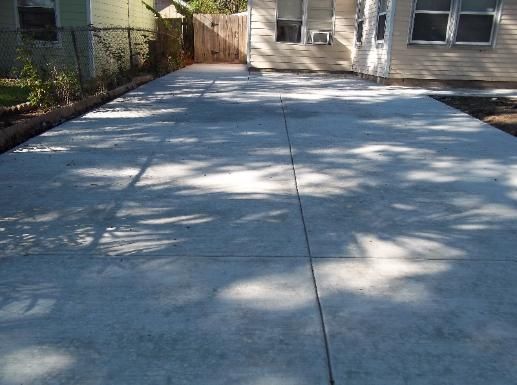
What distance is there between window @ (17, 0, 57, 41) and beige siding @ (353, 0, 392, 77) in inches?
318

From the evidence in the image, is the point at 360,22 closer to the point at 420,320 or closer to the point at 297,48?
the point at 297,48

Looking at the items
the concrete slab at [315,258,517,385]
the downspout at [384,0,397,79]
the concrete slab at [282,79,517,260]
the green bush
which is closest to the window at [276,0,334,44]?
the downspout at [384,0,397,79]

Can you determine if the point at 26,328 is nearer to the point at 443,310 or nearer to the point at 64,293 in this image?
the point at 64,293

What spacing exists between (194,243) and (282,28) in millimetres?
12708

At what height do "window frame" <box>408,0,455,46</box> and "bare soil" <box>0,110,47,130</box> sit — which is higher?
"window frame" <box>408,0,455,46</box>

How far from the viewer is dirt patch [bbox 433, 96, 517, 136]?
722cm

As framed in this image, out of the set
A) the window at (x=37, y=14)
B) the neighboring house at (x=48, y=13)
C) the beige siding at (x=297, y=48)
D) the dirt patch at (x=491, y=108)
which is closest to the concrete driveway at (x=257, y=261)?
the dirt patch at (x=491, y=108)

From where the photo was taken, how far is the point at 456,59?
11531 mm

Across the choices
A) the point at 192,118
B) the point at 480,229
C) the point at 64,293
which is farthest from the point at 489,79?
the point at 64,293

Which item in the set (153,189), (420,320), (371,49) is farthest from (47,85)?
(371,49)

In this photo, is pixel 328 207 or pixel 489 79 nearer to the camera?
pixel 328 207

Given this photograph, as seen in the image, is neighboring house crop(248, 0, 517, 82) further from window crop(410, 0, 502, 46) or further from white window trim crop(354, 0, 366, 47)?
white window trim crop(354, 0, 366, 47)

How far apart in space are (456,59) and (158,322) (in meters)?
11.3

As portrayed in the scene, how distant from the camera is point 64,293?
2443 mm
